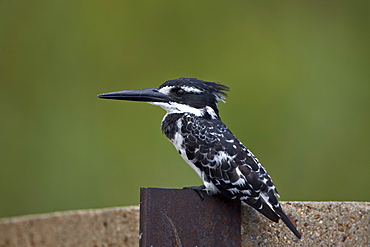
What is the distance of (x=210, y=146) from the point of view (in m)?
2.31

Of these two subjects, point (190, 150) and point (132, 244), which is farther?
point (132, 244)

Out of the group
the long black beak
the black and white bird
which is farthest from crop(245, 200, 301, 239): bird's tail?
the long black beak

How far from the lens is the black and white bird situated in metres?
2.18

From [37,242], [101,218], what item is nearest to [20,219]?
[37,242]

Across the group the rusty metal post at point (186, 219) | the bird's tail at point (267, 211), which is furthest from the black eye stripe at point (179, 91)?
the bird's tail at point (267, 211)

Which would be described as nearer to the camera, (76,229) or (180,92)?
(180,92)

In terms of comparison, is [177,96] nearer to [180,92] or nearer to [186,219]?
[180,92]

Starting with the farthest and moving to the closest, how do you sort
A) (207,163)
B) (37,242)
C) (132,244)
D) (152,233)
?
(37,242) < (132,244) < (207,163) < (152,233)

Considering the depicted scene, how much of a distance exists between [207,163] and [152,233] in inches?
16.7

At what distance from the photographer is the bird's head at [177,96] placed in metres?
2.52

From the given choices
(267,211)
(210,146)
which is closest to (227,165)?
(210,146)

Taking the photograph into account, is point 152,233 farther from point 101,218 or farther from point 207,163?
point 101,218

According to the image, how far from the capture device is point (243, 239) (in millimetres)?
2145

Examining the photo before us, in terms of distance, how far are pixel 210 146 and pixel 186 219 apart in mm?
363
